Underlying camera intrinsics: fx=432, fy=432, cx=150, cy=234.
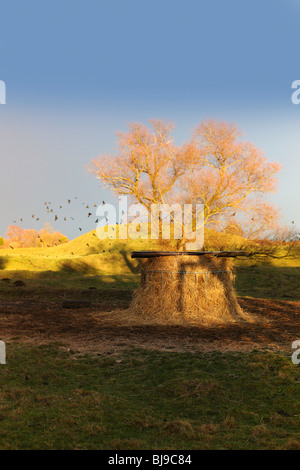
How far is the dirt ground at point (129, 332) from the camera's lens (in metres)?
10.6

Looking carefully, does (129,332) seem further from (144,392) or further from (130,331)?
(144,392)

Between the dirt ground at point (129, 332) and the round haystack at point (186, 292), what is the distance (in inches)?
26.3

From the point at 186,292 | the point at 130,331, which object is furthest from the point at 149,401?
the point at 186,292

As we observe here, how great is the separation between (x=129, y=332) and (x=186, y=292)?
8.38 feet

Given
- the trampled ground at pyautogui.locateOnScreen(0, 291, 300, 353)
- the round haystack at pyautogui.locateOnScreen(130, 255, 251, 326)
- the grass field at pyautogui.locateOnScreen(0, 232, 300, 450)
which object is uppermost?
the round haystack at pyautogui.locateOnScreen(130, 255, 251, 326)

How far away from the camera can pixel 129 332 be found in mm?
12461

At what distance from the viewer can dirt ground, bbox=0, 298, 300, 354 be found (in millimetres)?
10625

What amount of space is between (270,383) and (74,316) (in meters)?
9.21

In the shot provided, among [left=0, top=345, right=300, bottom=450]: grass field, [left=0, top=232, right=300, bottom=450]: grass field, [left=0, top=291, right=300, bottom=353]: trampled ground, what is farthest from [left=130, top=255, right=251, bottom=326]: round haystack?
[left=0, top=345, right=300, bottom=450]: grass field

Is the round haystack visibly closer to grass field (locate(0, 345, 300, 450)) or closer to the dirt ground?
the dirt ground

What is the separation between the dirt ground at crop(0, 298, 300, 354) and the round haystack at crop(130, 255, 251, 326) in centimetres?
67

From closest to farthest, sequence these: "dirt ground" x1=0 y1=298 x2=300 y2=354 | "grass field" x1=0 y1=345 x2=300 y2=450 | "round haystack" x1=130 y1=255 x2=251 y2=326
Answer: "grass field" x1=0 y1=345 x2=300 y2=450, "dirt ground" x1=0 y1=298 x2=300 y2=354, "round haystack" x1=130 y1=255 x2=251 y2=326
